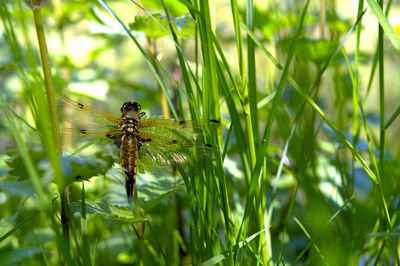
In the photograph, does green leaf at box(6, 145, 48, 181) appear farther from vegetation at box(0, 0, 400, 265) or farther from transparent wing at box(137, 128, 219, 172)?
transparent wing at box(137, 128, 219, 172)

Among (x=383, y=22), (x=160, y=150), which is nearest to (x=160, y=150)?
(x=160, y=150)

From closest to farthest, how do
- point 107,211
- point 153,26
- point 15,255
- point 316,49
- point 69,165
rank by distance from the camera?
point 69,165, point 107,211, point 15,255, point 153,26, point 316,49

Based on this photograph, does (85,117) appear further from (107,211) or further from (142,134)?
(107,211)

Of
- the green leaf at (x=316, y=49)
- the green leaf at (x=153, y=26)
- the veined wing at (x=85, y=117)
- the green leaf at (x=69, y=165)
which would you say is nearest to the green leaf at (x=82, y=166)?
the green leaf at (x=69, y=165)

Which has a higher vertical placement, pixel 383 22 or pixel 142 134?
pixel 383 22

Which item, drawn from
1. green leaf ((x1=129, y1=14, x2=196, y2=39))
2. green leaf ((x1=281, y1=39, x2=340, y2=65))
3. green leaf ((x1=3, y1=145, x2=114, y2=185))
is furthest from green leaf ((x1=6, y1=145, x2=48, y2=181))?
green leaf ((x1=281, y1=39, x2=340, y2=65))

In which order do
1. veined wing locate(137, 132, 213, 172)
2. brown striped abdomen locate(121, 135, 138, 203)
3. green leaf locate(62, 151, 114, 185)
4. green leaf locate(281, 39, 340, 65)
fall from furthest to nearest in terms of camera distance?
green leaf locate(281, 39, 340, 65), veined wing locate(137, 132, 213, 172), brown striped abdomen locate(121, 135, 138, 203), green leaf locate(62, 151, 114, 185)
